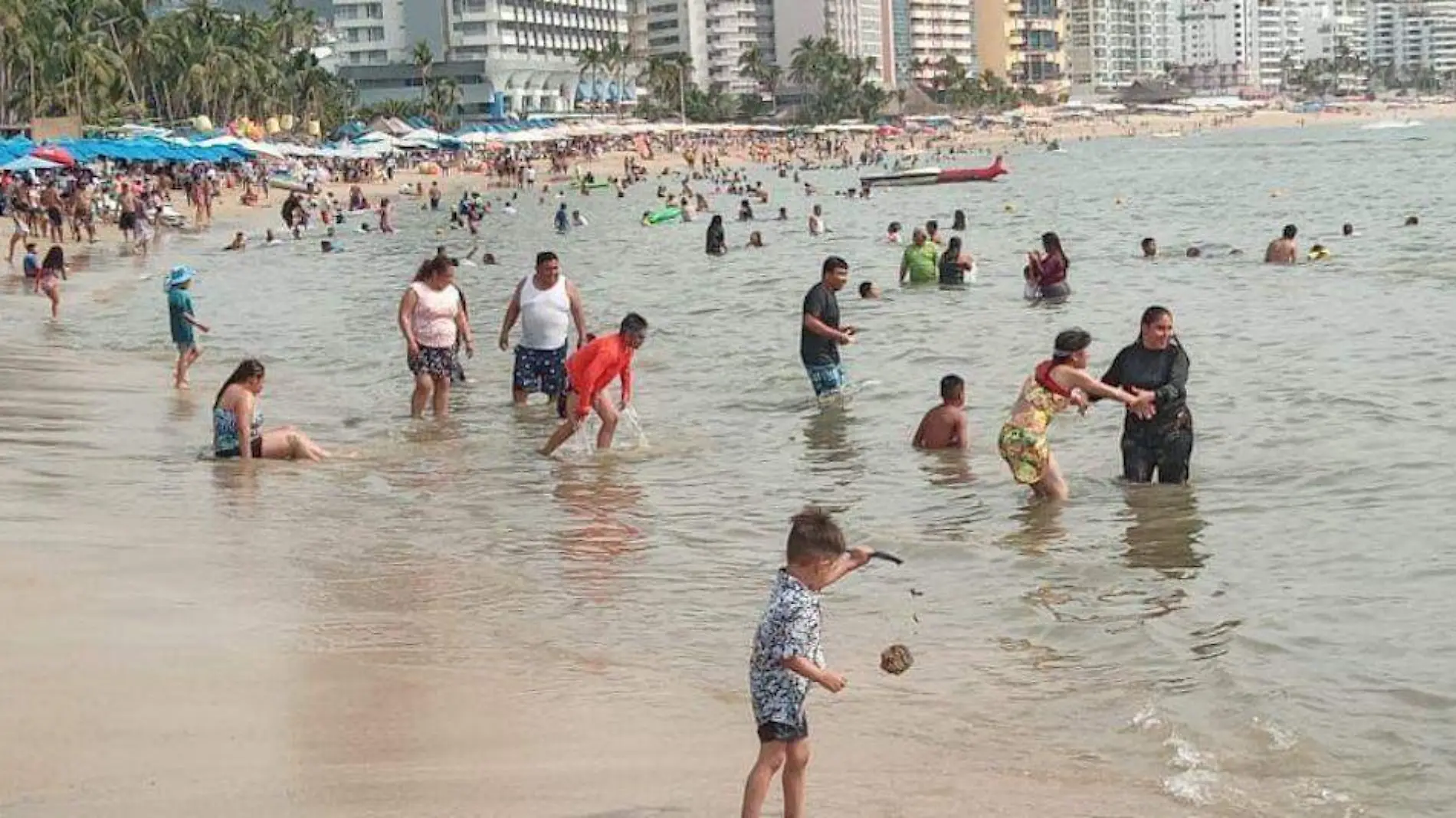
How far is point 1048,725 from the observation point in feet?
22.6

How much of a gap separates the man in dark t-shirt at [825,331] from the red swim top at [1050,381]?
3319mm

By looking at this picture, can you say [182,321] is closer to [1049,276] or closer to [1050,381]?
[1050,381]

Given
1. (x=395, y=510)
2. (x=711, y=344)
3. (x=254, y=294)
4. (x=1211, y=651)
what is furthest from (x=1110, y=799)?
(x=254, y=294)

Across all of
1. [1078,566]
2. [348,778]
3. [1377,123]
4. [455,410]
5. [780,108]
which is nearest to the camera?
[348,778]

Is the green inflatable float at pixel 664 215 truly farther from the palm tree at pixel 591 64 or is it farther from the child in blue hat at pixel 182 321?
the palm tree at pixel 591 64

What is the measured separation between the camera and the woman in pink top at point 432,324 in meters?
13.5

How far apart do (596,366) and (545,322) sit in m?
1.58

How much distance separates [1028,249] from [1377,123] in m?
161

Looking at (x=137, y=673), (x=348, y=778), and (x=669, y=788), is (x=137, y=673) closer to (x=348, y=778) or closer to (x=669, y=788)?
(x=348, y=778)

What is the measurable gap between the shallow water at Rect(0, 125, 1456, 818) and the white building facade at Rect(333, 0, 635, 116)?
13424 centimetres

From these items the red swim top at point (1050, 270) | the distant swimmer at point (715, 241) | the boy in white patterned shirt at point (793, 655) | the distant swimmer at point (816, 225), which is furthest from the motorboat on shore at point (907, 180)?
the boy in white patterned shirt at point (793, 655)

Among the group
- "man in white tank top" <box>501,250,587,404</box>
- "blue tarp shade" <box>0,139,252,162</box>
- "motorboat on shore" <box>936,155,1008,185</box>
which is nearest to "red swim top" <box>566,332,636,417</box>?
"man in white tank top" <box>501,250,587,404</box>

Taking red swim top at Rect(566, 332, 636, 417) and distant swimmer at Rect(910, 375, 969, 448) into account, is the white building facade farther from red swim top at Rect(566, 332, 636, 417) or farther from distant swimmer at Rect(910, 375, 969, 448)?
red swim top at Rect(566, 332, 636, 417)

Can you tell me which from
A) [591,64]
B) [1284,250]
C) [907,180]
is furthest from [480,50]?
[1284,250]
